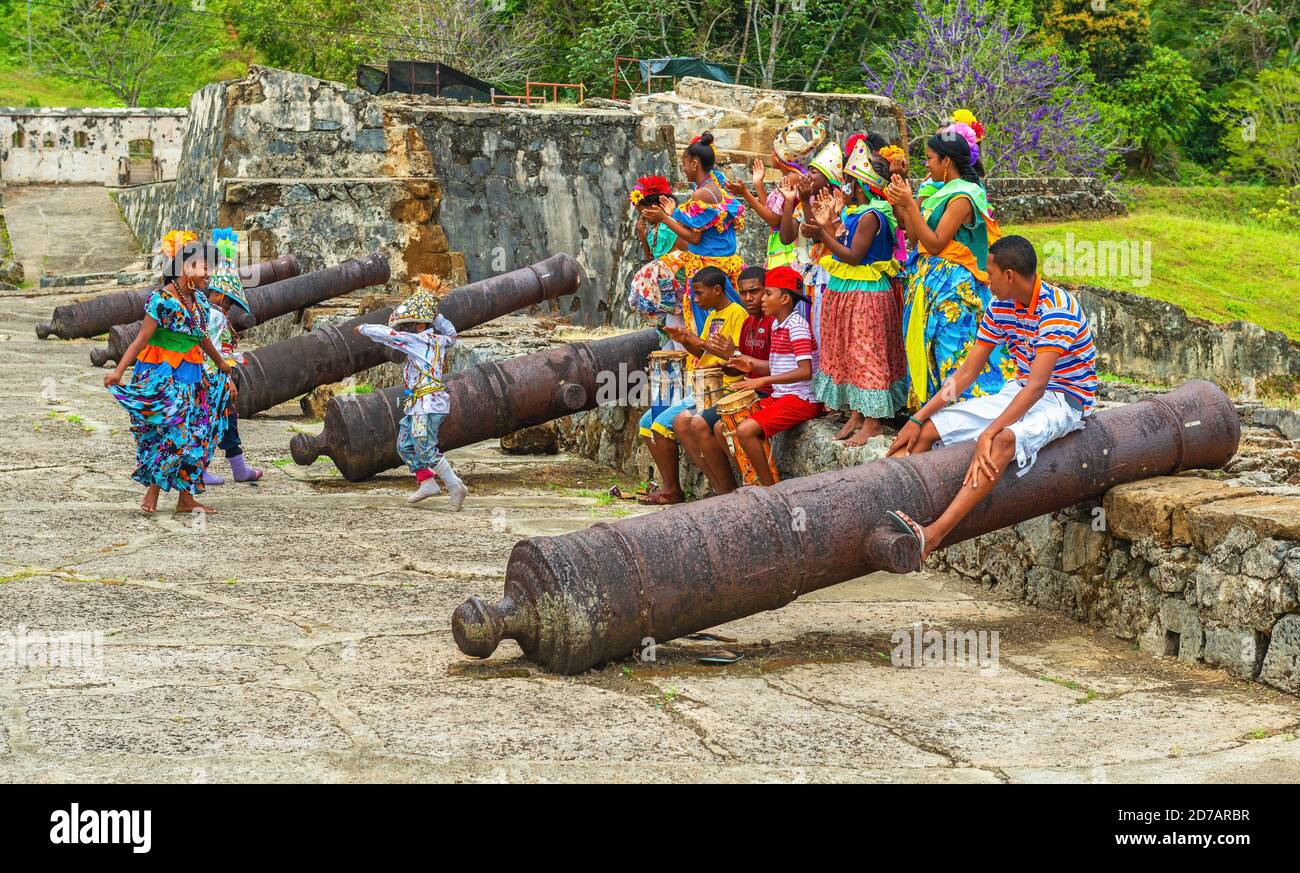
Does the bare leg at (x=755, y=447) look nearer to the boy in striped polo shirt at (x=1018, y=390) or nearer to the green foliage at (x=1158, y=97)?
the boy in striped polo shirt at (x=1018, y=390)

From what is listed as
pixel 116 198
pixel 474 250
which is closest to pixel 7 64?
pixel 116 198

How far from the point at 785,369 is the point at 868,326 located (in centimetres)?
54

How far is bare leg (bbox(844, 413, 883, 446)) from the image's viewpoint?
21.1 feet

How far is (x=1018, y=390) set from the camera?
17.3 ft

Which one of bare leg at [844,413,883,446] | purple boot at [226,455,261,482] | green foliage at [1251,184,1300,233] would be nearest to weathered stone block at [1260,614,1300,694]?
bare leg at [844,413,883,446]

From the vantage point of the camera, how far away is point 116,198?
90.1ft

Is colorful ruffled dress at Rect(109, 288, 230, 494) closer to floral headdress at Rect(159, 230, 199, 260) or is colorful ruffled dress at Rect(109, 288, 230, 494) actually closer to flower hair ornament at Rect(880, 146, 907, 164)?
floral headdress at Rect(159, 230, 199, 260)

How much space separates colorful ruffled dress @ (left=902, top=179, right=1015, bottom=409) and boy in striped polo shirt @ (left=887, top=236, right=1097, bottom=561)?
1.84 ft

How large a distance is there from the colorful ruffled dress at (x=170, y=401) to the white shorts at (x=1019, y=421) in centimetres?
365

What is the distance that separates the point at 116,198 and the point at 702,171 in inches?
860

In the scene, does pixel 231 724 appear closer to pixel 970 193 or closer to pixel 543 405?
pixel 970 193

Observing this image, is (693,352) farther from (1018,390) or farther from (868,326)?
(1018,390)

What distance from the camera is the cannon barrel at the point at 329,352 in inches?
401

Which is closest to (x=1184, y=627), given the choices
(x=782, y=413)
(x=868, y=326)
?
(x=868, y=326)
